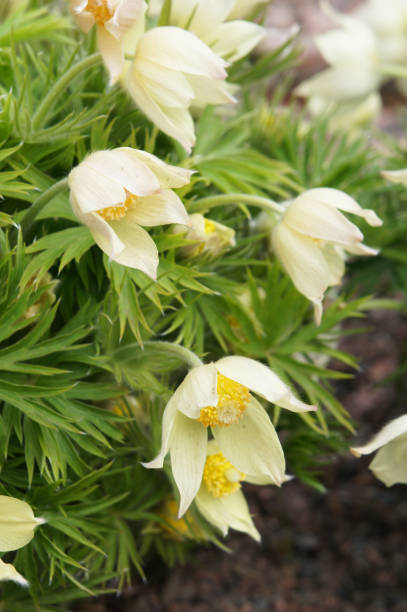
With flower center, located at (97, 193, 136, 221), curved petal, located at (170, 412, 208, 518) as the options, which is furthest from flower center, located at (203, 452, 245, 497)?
flower center, located at (97, 193, 136, 221)

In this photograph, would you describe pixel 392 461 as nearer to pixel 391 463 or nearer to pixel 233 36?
pixel 391 463

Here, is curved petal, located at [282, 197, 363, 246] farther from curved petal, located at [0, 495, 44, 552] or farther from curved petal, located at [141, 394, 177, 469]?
curved petal, located at [0, 495, 44, 552]

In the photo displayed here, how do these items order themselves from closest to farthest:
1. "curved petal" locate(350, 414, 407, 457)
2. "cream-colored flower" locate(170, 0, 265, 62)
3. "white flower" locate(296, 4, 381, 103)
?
1. "curved petal" locate(350, 414, 407, 457)
2. "cream-colored flower" locate(170, 0, 265, 62)
3. "white flower" locate(296, 4, 381, 103)

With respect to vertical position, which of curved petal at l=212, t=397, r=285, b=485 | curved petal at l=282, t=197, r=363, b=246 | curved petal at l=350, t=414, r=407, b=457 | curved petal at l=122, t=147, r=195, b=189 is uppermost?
curved petal at l=122, t=147, r=195, b=189

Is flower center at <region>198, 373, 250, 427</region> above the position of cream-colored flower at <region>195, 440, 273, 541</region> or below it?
above

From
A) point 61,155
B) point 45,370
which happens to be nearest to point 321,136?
point 61,155

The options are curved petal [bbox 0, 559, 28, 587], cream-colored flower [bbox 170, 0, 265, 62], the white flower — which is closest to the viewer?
curved petal [bbox 0, 559, 28, 587]

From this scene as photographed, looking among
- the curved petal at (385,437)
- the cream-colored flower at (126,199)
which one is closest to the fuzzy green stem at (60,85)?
the cream-colored flower at (126,199)

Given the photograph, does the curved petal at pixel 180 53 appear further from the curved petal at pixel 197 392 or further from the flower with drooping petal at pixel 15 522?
the flower with drooping petal at pixel 15 522

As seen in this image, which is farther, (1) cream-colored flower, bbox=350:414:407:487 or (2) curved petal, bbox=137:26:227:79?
(1) cream-colored flower, bbox=350:414:407:487
